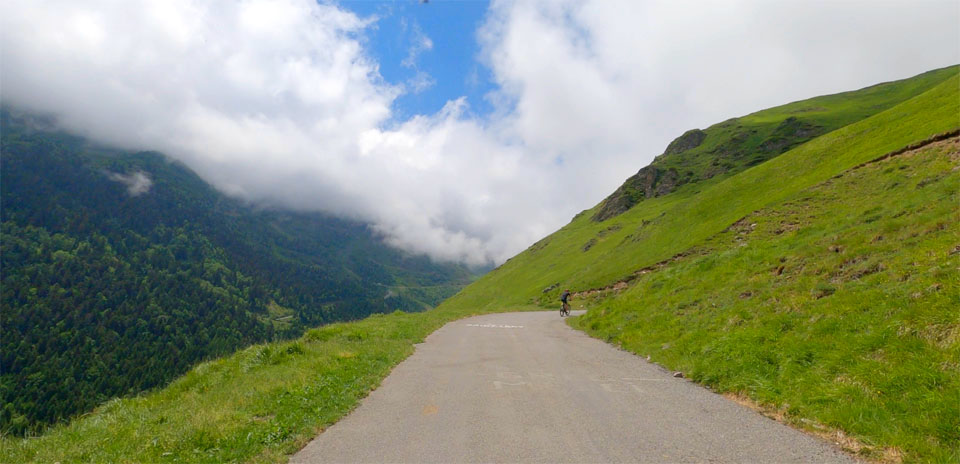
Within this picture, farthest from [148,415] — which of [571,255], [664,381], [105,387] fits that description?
[105,387]

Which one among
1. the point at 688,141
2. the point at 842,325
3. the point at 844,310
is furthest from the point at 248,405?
the point at 688,141

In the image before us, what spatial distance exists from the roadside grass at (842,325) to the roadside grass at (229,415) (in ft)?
30.5

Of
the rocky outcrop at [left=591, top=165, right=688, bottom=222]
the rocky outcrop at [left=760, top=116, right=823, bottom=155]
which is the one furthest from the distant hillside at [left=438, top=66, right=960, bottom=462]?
the rocky outcrop at [left=760, top=116, right=823, bottom=155]

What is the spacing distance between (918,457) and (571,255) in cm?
9382

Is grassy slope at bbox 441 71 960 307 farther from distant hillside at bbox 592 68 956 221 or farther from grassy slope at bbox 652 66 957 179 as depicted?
grassy slope at bbox 652 66 957 179

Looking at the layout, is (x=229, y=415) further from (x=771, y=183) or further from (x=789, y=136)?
(x=789, y=136)

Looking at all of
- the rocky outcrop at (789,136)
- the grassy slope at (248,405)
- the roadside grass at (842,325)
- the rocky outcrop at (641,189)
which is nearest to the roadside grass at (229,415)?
the grassy slope at (248,405)

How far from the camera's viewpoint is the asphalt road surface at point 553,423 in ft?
21.8

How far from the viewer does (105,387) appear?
144 metres

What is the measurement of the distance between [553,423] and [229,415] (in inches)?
245

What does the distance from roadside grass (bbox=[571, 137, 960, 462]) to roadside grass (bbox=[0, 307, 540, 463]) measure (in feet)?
30.5

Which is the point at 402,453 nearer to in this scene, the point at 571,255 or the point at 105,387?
the point at 571,255

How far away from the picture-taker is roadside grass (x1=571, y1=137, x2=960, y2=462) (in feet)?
23.6

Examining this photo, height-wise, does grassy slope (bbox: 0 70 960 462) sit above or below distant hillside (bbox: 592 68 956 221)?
below
